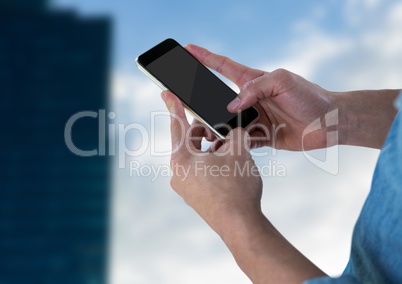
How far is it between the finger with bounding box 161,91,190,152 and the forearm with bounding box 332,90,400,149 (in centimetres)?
26

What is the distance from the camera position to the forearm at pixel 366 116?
85 centimetres

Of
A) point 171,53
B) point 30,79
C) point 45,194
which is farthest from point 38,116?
point 171,53

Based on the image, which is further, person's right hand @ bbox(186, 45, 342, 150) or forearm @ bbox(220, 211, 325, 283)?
person's right hand @ bbox(186, 45, 342, 150)

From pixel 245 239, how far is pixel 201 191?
11cm

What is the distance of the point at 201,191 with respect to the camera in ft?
2.03

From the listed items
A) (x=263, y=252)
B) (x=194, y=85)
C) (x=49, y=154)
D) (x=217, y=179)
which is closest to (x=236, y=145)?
(x=217, y=179)

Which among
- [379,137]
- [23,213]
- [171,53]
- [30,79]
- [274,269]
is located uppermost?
[30,79]

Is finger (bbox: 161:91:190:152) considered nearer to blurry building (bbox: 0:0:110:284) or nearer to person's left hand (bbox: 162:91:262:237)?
person's left hand (bbox: 162:91:262:237)

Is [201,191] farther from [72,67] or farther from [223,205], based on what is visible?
[72,67]

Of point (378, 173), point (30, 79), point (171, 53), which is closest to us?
point (378, 173)

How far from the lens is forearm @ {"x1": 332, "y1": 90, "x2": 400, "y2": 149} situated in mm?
848

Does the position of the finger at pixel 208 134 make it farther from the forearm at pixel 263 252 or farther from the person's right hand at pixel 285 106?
the forearm at pixel 263 252

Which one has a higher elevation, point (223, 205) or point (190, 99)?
point (190, 99)

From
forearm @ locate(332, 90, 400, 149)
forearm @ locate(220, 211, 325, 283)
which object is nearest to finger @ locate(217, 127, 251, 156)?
forearm @ locate(220, 211, 325, 283)
